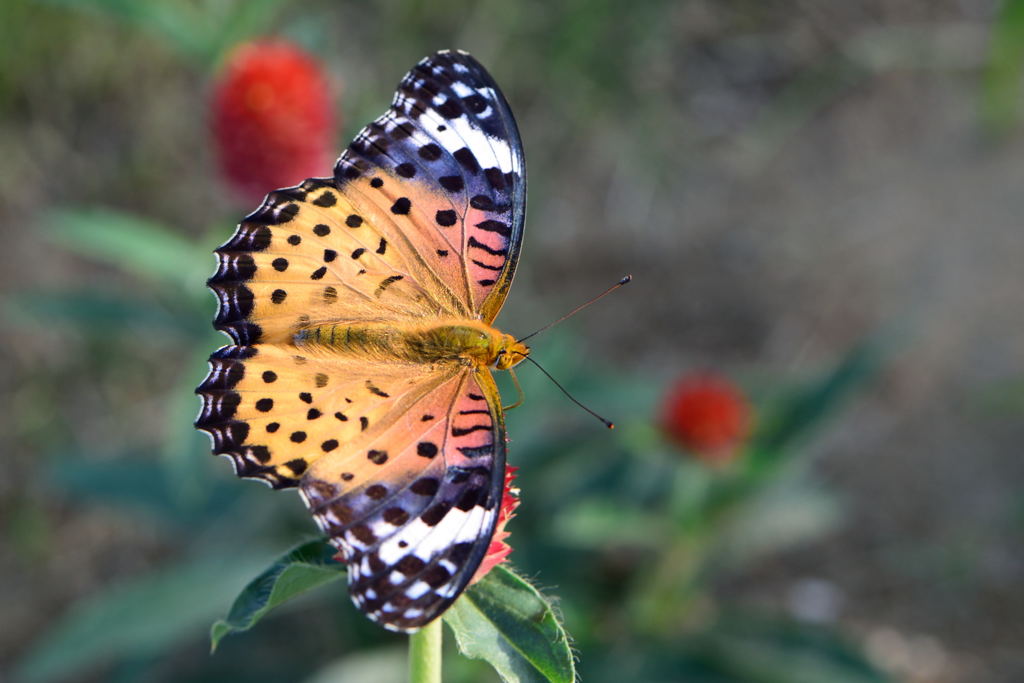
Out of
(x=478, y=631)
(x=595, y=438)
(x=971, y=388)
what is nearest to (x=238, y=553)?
(x=595, y=438)

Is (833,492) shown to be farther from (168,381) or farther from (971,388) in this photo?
(168,381)

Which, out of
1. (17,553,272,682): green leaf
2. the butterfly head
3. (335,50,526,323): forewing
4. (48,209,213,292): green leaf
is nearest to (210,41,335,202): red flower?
(48,209,213,292): green leaf

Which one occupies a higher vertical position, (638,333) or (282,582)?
(638,333)

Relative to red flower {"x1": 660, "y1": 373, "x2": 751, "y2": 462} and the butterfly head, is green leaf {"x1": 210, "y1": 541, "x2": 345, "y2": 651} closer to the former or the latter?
the butterfly head

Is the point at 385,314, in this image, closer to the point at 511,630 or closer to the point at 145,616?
the point at 511,630

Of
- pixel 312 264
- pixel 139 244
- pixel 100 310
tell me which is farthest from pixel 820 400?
pixel 100 310
